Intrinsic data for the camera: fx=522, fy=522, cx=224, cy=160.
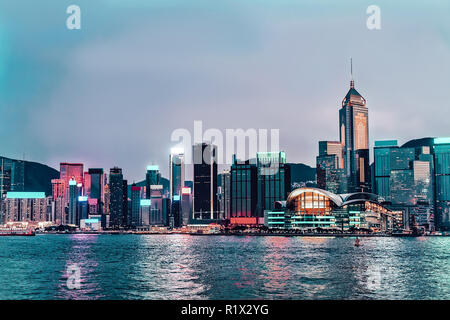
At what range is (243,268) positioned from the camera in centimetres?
6838

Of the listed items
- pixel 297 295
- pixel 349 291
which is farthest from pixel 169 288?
pixel 349 291

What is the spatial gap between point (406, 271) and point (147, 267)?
1342 inches
